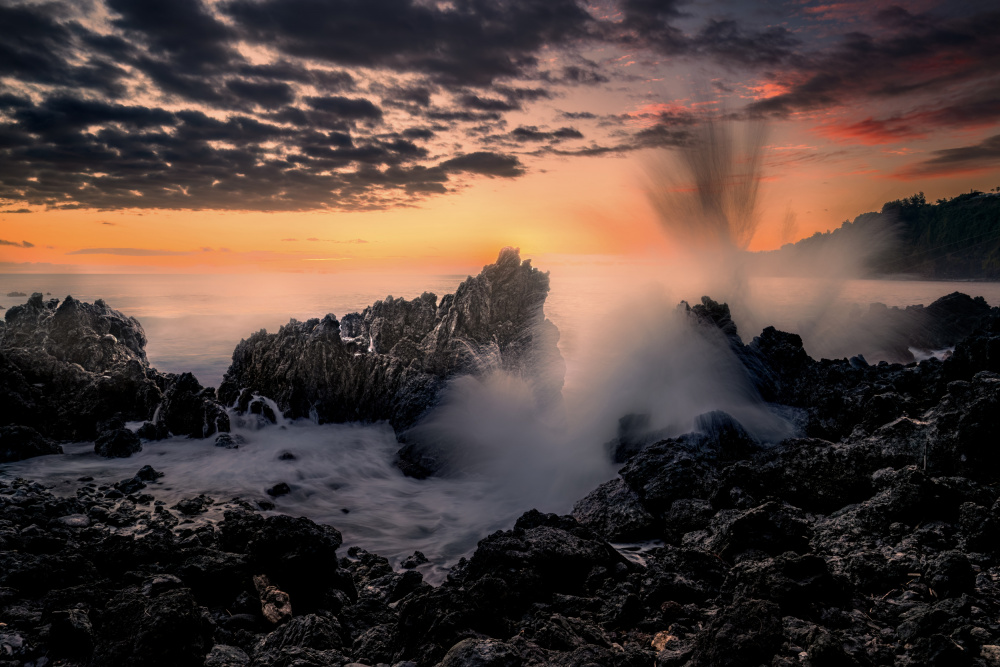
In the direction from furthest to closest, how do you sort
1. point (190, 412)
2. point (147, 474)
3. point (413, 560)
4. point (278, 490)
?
point (190, 412) < point (278, 490) < point (147, 474) < point (413, 560)

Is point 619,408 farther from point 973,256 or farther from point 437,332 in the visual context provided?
point 973,256

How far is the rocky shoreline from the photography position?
4984 millimetres

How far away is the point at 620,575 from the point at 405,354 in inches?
812

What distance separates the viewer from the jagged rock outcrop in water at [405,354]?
82.1ft

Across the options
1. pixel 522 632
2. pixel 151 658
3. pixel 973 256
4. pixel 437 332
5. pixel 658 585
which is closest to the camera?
pixel 151 658

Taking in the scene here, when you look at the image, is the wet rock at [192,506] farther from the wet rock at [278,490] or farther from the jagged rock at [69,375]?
the jagged rock at [69,375]

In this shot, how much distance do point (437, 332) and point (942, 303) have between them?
165 ft

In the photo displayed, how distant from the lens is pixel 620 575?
746 centimetres

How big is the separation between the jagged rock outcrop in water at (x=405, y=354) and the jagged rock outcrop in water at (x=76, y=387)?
3390 millimetres

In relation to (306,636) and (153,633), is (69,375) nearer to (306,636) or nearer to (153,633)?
(153,633)

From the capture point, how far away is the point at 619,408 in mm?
19438

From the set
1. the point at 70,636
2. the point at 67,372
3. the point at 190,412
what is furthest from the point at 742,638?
the point at 67,372

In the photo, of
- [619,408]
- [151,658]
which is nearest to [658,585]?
[151,658]

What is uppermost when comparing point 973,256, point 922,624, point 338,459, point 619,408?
point 973,256
